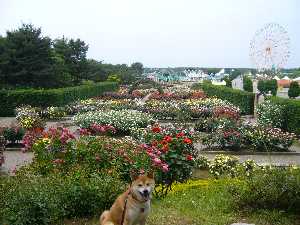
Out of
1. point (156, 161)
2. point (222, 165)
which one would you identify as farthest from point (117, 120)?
point (156, 161)

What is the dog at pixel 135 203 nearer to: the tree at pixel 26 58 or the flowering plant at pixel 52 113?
the flowering plant at pixel 52 113

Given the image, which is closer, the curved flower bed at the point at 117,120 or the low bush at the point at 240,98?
the curved flower bed at the point at 117,120

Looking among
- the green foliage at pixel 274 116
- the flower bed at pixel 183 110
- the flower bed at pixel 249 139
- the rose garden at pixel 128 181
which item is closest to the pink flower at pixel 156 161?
the rose garden at pixel 128 181

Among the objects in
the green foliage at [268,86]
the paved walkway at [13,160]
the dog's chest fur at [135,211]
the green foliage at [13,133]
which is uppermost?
the dog's chest fur at [135,211]

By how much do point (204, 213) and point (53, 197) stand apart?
2394mm

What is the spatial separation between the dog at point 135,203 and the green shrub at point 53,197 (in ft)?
4.06

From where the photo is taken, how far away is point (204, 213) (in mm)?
8055

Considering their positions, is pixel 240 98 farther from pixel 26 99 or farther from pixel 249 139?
pixel 249 139

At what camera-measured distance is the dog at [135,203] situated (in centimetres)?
→ 538

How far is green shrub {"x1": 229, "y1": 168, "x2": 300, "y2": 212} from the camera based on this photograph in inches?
Answer: 305

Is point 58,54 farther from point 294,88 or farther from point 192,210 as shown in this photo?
point 192,210

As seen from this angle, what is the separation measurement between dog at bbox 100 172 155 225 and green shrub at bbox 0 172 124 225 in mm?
1239

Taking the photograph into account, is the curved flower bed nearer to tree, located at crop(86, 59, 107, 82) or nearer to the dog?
the dog

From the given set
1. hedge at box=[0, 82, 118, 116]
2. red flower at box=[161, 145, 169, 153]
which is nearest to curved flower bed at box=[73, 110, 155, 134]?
hedge at box=[0, 82, 118, 116]
